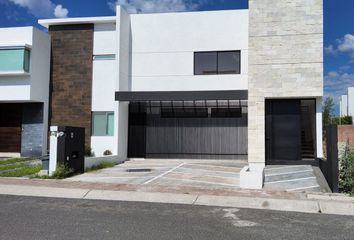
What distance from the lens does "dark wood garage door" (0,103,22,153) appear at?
22.1 metres

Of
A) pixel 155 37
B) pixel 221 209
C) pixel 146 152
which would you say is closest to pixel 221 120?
pixel 146 152

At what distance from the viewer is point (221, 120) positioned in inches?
806

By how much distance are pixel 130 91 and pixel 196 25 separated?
5.20 metres

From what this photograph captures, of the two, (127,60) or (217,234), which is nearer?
(217,234)

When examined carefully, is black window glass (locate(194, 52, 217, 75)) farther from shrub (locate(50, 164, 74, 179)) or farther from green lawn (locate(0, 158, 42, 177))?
green lawn (locate(0, 158, 42, 177))

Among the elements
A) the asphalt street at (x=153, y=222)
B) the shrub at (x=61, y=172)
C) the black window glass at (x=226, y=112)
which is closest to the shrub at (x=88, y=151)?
the shrub at (x=61, y=172)

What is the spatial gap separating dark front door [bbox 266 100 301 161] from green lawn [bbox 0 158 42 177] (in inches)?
425

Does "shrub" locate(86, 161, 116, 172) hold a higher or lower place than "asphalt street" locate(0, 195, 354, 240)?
higher

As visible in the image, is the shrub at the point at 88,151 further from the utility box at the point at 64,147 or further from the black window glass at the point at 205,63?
the black window glass at the point at 205,63

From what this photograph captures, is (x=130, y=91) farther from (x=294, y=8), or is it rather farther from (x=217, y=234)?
(x=217, y=234)

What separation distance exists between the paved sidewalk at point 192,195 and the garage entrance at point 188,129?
895 centimetres

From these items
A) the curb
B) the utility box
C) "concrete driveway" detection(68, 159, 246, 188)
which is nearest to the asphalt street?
the curb

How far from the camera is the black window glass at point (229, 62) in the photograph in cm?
2041

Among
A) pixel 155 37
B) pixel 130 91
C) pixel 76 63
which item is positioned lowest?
pixel 130 91
